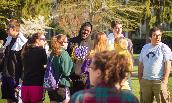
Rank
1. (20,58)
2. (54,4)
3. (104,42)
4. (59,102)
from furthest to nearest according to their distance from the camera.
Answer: (54,4) → (20,58) → (59,102) → (104,42)

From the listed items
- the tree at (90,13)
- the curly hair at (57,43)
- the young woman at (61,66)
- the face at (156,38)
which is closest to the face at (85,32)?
the young woman at (61,66)

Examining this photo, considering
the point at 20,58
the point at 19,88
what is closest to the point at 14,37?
the point at 20,58

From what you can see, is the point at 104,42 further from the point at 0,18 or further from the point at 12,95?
the point at 0,18

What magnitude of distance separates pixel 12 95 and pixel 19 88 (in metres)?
0.40

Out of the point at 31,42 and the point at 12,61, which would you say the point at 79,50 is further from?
the point at 12,61

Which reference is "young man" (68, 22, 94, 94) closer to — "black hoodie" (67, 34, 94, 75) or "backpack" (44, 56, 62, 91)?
"black hoodie" (67, 34, 94, 75)

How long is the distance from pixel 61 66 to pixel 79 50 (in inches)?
23.6

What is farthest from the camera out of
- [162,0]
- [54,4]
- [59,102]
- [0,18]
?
[162,0]

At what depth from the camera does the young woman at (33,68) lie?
7.93 meters

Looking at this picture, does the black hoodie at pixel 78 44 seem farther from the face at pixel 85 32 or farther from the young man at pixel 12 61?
the young man at pixel 12 61

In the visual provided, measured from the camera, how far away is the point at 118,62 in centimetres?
368

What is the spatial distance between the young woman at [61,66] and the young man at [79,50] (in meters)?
0.27

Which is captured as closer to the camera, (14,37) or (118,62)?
(118,62)

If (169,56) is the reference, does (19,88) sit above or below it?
below
